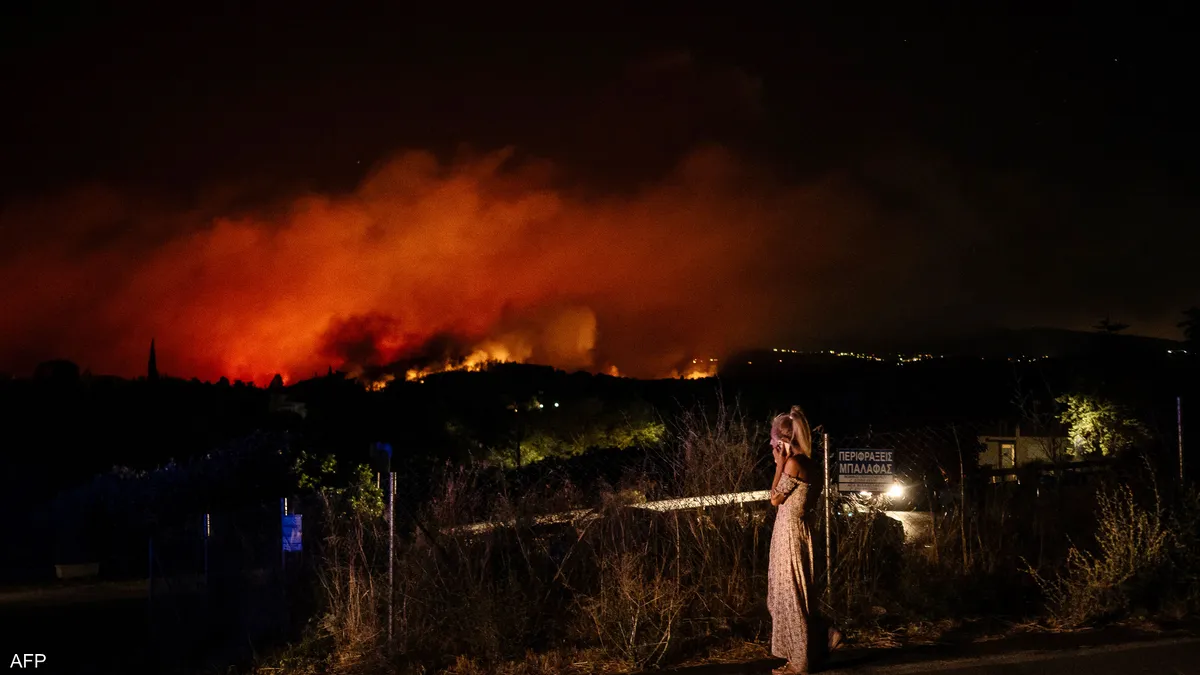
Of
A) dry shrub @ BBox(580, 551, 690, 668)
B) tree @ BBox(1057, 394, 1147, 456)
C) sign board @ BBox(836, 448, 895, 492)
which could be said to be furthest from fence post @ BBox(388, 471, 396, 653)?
tree @ BBox(1057, 394, 1147, 456)

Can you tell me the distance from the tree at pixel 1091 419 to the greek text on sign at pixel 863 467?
2085 cm

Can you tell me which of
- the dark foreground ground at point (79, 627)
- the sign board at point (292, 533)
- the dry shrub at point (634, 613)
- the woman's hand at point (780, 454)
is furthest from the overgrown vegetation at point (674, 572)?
the dark foreground ground at point (79, 627)

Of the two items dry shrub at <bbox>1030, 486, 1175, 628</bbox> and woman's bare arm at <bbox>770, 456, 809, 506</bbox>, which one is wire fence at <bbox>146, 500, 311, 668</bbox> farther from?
dry shrub at <bbox>1030, 486, 1175, 628</bbox>

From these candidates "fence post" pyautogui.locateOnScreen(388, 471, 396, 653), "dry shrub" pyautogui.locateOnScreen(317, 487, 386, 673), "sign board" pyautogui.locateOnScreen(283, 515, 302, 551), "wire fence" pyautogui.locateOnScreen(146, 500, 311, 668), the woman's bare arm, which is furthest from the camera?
"sign board" pyautogui.locateOnScreen(283, 515, 302, 551)

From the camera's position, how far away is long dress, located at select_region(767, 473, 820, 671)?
8.24 meters

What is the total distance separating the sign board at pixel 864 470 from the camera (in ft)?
32.8

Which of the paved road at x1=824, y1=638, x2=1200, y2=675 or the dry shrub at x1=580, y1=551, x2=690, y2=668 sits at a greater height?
the dry shrub at x1=580, y1=551, x2=690, y2=668

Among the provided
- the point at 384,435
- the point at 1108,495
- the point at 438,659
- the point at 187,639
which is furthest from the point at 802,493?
the point at 384,435

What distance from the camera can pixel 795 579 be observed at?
825 centimetres

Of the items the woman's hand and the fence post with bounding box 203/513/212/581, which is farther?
the fence post with bounding box 203/513/212/581

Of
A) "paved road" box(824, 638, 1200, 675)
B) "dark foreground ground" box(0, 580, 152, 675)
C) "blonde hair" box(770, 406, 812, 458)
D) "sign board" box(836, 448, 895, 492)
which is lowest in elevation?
"dark foreground ground" box(0, 580, 152, 675)

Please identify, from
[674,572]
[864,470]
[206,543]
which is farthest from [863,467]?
[206,543]

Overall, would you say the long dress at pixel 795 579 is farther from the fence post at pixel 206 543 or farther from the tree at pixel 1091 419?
the tree at pixel 1091 419

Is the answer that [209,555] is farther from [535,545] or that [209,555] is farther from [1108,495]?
[1108,495]
